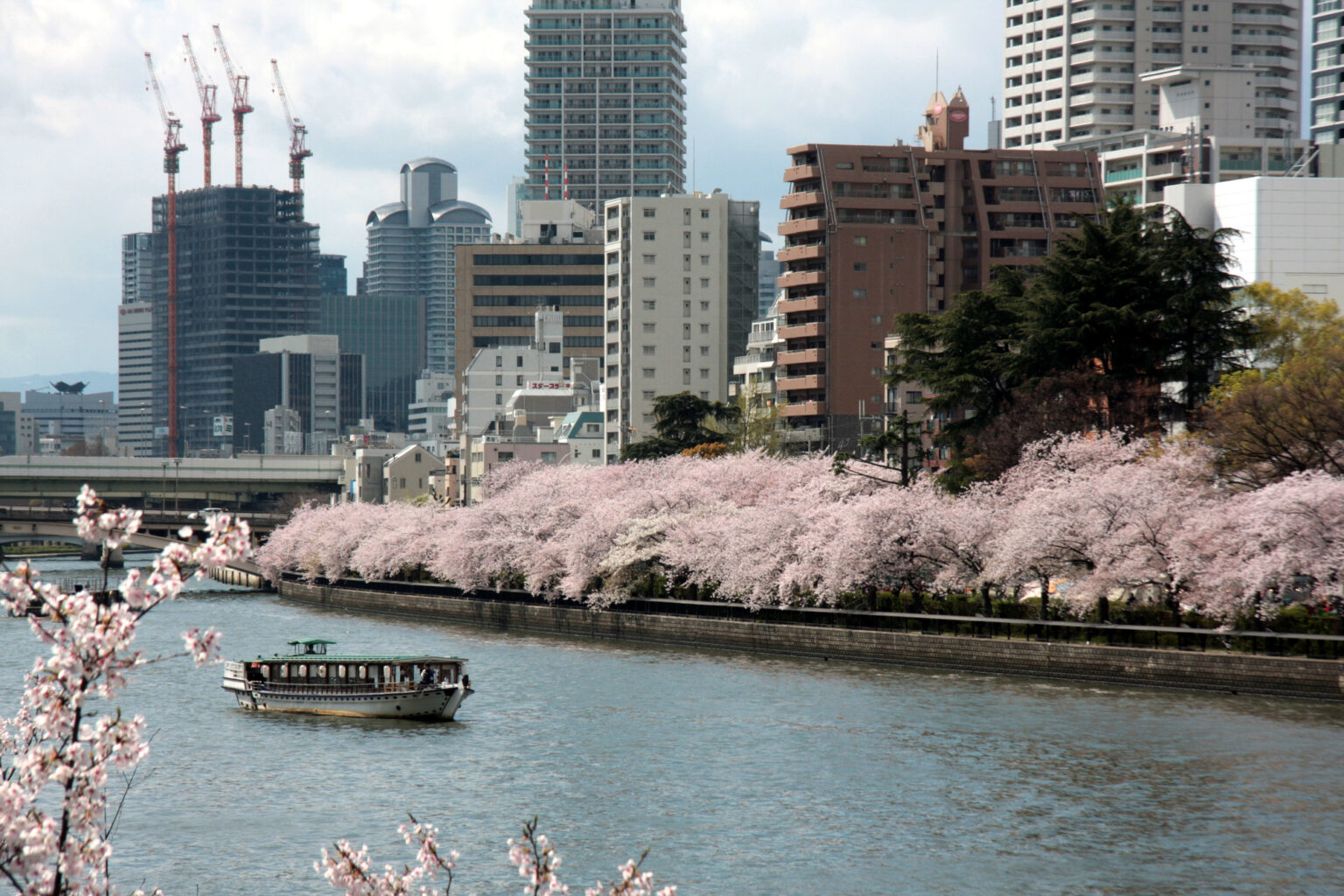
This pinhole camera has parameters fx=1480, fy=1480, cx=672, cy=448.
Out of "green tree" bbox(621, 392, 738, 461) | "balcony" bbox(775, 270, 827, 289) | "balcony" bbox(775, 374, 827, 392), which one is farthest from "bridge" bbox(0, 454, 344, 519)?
"balcony" bbox(775, 270, 827, 289)

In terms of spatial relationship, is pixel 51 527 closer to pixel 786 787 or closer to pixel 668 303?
pixel 668 303

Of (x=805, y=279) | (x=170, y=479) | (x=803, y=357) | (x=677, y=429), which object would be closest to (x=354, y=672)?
(x=677, y=429)

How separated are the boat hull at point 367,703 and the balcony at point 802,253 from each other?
222 feet

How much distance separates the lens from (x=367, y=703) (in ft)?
150

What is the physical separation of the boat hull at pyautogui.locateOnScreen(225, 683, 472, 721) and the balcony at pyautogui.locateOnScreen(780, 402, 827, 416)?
63.2m

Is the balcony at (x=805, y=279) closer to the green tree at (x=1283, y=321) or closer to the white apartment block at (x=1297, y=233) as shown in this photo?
the white apartment block at (x=1297, y=233)

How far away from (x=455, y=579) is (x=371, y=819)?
50722 millimetres

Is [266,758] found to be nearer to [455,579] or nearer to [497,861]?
[497,861]

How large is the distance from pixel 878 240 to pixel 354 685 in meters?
71.1

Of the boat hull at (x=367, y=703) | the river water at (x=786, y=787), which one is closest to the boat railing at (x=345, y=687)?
the boat hull at (x=367, y=703)

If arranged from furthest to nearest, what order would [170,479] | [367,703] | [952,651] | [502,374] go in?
[502,374] → [170,479] → [952,651] → [367,703]

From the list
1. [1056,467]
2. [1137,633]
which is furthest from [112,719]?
[1056,467]

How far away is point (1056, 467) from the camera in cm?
5256

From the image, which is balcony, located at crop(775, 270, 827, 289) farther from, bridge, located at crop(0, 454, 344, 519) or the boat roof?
the boat roof
